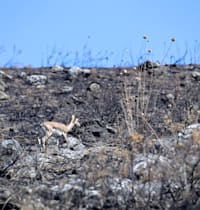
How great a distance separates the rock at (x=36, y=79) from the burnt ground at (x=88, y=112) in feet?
0.13

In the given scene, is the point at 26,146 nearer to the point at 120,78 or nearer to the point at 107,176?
the point at 107,176

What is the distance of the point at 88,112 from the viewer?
10.8 meters

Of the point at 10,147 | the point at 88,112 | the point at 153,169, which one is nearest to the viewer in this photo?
the point at 153,169

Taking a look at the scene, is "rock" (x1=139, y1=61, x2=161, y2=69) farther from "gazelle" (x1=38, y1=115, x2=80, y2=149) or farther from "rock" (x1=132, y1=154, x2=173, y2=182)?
"rock" (x1=132, y1=154, x2=173, y2=182)

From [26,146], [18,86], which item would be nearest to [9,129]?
[26,146]

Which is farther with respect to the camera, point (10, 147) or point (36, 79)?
point (36, 79)

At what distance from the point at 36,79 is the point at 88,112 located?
2410mm

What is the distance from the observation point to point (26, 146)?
898cm

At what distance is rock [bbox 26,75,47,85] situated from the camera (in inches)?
505

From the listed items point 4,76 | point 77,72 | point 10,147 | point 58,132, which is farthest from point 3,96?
point 10,147

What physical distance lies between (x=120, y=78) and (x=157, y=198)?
6374mm

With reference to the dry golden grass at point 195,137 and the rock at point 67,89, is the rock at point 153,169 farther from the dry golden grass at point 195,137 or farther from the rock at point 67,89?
the rock at point 67,89

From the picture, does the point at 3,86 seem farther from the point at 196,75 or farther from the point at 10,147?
the point at 10,147

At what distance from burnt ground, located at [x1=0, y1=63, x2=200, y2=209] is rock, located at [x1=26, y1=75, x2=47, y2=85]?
40 mm
